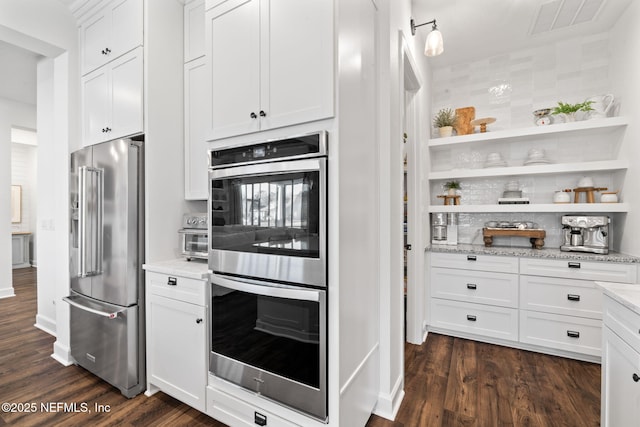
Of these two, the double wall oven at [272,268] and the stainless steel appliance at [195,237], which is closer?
the double wall oven at [272,268]

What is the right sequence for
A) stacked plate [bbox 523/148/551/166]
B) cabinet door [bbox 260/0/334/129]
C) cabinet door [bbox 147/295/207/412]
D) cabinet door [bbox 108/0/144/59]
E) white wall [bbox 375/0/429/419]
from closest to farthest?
cabinet door [bbox 260/0/334/129] < cabinet door [bbox 147/295/207/412] < white wall [bbox 375/0/429/419] < cabinet door [bbox 108/0/144/59] < stacked plate [bbox 523/148/551/166]

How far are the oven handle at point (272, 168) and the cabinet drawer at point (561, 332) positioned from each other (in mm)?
2562

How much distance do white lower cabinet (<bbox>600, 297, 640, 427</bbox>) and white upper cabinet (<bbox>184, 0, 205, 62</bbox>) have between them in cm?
290

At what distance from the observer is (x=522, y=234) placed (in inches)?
113

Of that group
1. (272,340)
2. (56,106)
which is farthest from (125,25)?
(272,340)

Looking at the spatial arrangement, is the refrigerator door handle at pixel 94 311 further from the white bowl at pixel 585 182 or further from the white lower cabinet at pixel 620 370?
the white bowl at pixel 585 182

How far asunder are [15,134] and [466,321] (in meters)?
8.53

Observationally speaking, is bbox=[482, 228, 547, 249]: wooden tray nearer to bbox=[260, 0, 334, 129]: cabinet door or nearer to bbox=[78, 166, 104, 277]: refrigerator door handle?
bbox=[260, 0, 334, 129]: cabinet door

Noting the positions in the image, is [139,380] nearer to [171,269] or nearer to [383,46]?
[171,269]

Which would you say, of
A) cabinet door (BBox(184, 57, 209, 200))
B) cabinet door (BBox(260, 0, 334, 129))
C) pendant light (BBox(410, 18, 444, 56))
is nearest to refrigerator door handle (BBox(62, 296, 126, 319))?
cabinet door (BBox(184, 57, 209, 200))

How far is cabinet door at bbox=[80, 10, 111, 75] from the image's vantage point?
233 centimetres

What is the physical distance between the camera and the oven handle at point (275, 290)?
1.34 meters

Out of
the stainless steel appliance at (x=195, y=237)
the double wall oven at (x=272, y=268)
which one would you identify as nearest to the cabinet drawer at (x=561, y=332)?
the double wall oven at (x=272, y=268)

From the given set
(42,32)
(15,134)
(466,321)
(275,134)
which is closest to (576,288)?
(466,321)
